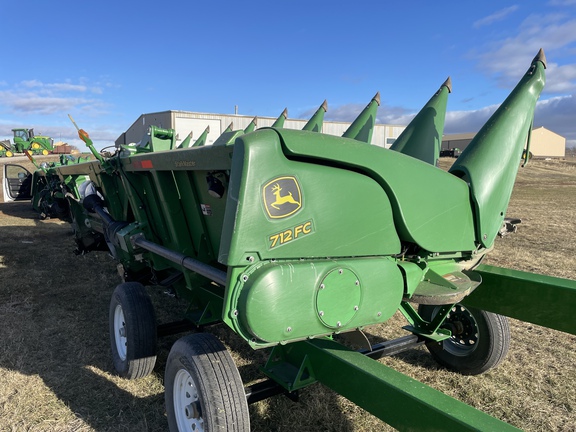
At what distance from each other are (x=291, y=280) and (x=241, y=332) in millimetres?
320

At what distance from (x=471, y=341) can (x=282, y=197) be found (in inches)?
102

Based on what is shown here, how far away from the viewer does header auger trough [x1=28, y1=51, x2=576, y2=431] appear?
1883 mm

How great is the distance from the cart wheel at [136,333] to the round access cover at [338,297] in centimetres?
188

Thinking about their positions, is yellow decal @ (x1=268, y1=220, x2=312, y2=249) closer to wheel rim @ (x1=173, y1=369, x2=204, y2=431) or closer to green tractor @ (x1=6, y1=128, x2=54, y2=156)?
wheel rim @ (x1=173, y1=369, x2=204, y2=431)

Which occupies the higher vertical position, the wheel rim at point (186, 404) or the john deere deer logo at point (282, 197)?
the john deere deer logo at point (282, 197)

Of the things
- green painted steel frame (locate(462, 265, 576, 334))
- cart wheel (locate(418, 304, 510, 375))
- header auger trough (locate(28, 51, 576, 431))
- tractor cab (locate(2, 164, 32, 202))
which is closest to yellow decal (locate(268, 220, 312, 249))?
header auger trough (locate(28, 51, 576, 431))

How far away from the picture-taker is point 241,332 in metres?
1.93

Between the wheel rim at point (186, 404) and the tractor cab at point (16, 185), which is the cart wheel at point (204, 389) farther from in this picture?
the tractor cab at point (16, 185)

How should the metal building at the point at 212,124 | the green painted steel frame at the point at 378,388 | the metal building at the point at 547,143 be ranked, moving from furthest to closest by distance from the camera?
the metal building at the point at 547,143
the metal building at the point at 212,124
the green painted steel frame at the point at 378,388

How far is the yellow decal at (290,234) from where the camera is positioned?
1927 mm

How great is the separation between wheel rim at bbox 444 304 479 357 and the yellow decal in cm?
218

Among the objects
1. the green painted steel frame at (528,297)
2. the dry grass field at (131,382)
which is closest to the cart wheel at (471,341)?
the dry grass field at (131,382)

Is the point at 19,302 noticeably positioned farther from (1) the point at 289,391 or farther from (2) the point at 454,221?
(2) the point at 454,221

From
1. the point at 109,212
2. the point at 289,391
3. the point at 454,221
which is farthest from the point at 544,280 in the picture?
the point at 109,212
